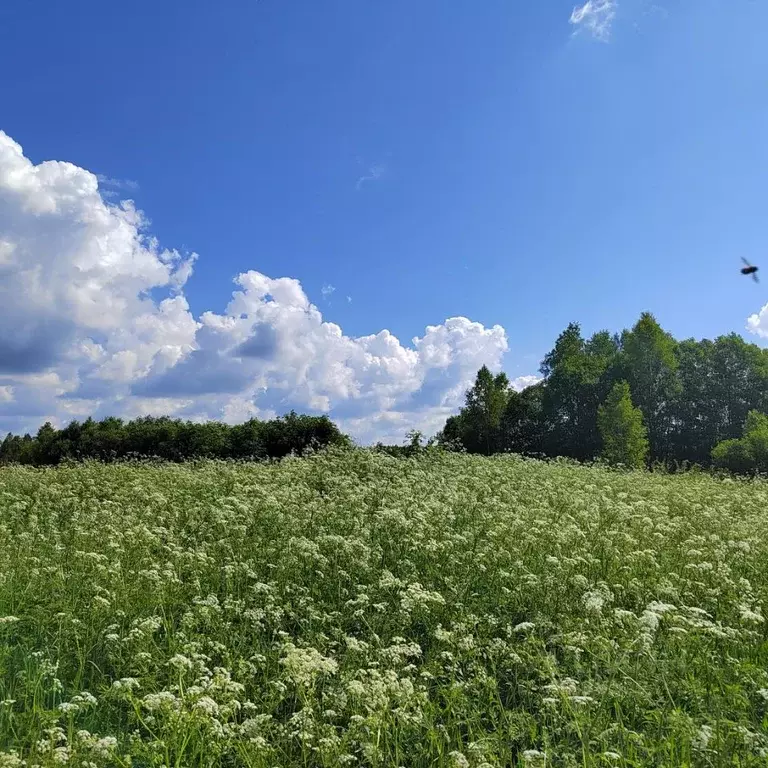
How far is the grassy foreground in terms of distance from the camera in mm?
4723

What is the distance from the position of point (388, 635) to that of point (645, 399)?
2047 inches

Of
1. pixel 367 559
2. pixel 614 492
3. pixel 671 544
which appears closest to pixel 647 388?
pixel 614 492

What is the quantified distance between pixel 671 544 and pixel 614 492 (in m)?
5.65

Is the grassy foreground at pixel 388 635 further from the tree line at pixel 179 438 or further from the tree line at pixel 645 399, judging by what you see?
the tree line at pixel 645 399

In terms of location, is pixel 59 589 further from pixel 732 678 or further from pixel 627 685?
pixel 732 678

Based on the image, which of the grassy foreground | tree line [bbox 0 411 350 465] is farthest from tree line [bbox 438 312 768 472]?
the grassy foreground

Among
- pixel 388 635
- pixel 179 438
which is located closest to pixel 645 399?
pixel 179 438

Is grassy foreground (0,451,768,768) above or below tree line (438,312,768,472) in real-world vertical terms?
below

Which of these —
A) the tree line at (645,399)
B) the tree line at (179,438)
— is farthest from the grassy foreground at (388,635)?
the tree line at (645,399)

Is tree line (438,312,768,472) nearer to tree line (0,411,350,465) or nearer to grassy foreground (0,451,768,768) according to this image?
tree line (0,411,350,465)

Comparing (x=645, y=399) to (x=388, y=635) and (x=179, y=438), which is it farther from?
(x=388, y=635)

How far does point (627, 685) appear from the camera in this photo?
5254 millimetres

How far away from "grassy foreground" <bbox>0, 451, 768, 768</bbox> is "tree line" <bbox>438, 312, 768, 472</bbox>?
134 ft

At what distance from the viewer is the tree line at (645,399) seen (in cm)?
5359
